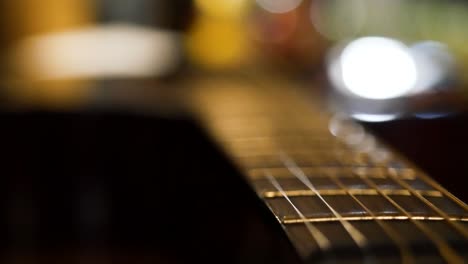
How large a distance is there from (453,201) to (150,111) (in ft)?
2.09

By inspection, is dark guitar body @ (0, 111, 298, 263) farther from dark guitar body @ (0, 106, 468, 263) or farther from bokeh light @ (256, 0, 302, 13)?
bokeh light @ (256, 0, 302, 13)

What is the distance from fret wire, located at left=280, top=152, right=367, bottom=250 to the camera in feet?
1.62

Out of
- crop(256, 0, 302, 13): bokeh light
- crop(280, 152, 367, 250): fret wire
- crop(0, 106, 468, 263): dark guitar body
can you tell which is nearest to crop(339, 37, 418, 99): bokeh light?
crop(256, 0, 302, 13): bokeh light

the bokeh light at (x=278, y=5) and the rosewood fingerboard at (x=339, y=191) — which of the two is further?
the bokeh light at (x=278, y=5)

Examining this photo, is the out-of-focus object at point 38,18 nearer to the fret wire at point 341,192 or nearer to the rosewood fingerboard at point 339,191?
the rosewood fingerboard at point 339,191

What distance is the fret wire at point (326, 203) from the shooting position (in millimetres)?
493

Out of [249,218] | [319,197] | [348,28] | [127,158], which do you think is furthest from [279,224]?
[348,28]

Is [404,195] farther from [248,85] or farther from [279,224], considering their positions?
[248,85]

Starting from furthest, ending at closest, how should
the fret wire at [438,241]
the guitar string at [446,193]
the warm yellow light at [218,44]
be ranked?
1. the warm yellow light at [218,44]
2. the guitar string at [446,193]
3. the fret wire at [438,241]

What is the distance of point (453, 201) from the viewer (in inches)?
22.9

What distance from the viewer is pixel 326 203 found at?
58 cm

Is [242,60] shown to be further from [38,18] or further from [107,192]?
[38,18]

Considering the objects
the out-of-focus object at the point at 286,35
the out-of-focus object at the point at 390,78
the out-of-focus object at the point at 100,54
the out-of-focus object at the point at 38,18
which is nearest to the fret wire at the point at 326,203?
the out-of-focus object at the point at 390,78

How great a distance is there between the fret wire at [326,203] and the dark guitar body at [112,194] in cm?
36
